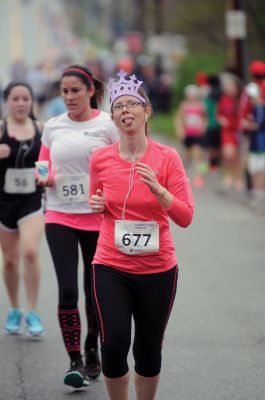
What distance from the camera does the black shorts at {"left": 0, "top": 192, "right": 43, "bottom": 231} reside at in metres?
8.41

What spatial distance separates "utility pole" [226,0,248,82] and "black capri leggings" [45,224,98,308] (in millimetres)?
15363

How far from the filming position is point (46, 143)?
7.23 m

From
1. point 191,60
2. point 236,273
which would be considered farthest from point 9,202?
point 191,60

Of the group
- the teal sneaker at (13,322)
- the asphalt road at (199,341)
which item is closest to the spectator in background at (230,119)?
the asphalt road at (199,341)

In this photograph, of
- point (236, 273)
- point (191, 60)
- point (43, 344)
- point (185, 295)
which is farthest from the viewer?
point (191, 60)

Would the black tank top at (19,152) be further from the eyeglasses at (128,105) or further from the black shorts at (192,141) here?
the black shorts at (192,141)

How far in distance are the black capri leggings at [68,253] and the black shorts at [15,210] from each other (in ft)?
4.46

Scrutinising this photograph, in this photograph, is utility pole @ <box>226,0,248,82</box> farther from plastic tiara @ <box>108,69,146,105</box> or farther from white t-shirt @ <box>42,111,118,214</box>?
plastic tiara @ <box>108,69,146,105</box>

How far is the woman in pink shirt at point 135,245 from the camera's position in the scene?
557 centimetres

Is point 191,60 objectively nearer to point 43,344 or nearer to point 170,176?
point 43,344

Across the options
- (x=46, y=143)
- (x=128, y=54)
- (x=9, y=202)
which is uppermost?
(x=46, y=143)

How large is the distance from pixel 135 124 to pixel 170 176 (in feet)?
1.02

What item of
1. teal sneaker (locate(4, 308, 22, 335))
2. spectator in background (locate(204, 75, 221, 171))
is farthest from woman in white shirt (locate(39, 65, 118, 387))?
spectator in background (locate(204, 75, 221, 171))

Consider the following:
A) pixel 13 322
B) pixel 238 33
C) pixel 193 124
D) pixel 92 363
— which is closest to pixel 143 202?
pixel 92 363
